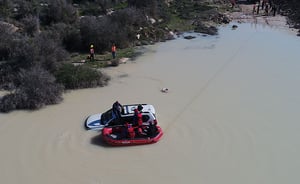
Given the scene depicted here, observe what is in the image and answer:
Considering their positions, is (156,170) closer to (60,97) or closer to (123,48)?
(60,97)

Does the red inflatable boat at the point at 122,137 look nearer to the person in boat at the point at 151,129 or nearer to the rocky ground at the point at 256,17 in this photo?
the person in boat at the point at 151,129

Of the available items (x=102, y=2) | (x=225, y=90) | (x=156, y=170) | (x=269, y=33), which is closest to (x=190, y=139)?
(x=156, y=170)

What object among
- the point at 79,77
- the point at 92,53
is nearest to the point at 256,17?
the point at 92,53

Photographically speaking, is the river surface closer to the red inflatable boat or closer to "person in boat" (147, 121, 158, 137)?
the red inflatable boat

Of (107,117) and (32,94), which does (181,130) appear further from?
(32,94)

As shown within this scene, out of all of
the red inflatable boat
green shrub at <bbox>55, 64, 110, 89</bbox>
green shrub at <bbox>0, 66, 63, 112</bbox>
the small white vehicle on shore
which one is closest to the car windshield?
the small white vehicle on shore
